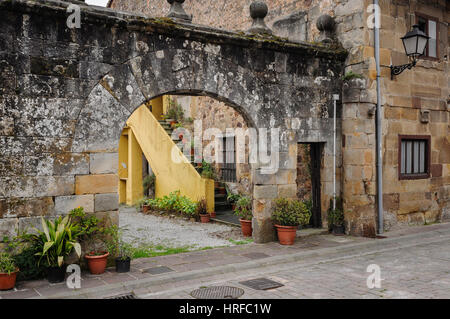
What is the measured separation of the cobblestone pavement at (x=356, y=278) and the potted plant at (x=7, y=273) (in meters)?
1.73

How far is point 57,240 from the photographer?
591 centimetres

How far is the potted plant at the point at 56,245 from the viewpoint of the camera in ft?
19.1

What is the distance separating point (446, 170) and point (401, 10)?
4110mm

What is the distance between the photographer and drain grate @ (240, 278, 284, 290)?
5910 mm

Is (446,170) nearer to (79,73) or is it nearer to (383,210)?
(383,210)

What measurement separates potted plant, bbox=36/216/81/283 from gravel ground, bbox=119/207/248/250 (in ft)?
8.86

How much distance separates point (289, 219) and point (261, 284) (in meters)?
2.30

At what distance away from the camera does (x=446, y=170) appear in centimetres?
1093

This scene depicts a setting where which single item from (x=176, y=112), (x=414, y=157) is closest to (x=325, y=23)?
(x=414, y=157)

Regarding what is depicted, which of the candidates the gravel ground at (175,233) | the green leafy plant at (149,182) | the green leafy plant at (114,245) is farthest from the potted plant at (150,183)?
the green leafy plant at (114,245)

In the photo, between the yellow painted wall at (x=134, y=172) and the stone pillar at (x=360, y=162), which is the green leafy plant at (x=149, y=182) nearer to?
the yellow painted wall at (x=134, y=172)
